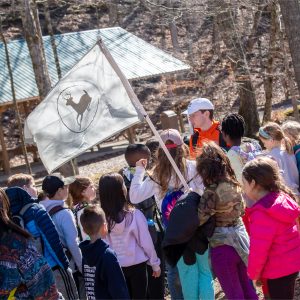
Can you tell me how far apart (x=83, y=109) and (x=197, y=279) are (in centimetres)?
182

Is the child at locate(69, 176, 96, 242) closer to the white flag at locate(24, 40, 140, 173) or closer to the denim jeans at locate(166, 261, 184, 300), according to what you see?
the white flag at locate(24, 40, 140, 173)

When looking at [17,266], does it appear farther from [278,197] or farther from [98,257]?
[278,197]

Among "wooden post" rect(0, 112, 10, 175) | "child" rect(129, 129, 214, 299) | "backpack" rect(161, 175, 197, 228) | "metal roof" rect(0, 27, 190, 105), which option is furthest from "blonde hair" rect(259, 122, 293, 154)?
"wooden post" rect(0, 112, 10, 175)

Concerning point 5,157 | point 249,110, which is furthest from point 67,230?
point 5,157

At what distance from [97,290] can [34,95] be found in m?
16.4

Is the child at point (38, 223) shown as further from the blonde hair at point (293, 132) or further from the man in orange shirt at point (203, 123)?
the blonde hair at point (293, 132)

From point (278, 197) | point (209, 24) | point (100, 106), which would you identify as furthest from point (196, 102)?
point (209, 24)

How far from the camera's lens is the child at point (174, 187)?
5367 mm

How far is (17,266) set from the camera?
409cm

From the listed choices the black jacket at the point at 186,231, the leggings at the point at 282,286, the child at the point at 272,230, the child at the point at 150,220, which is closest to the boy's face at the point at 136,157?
the child at the point at 150,220

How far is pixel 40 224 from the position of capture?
4887mm

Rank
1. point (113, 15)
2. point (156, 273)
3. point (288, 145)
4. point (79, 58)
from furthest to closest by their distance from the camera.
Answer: point (113, 15)
point (79, 58)
point (288, 145)
point (156, 273)

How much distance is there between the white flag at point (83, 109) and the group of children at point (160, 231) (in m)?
0.37

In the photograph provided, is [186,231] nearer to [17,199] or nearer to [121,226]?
[121,226]
